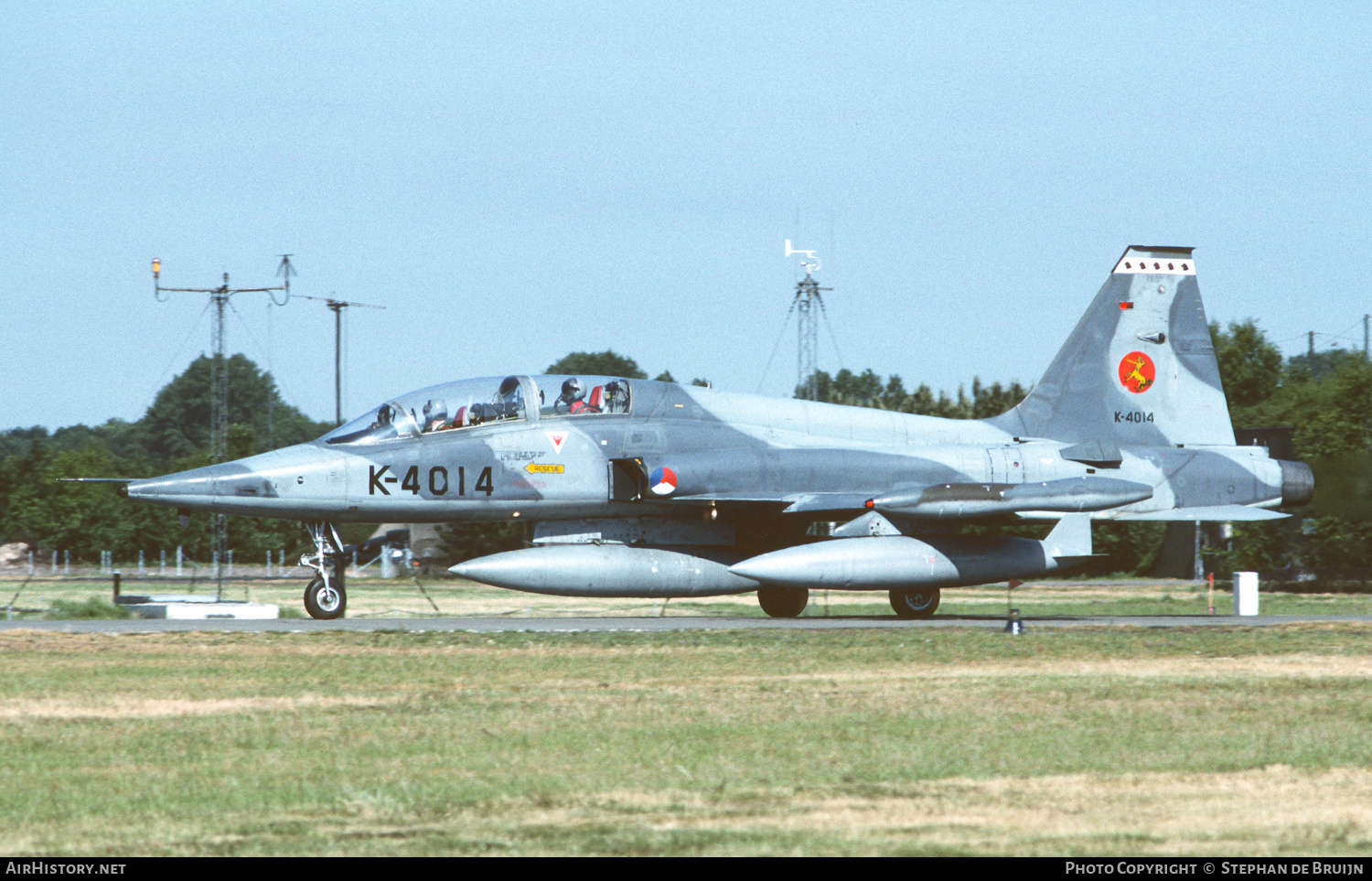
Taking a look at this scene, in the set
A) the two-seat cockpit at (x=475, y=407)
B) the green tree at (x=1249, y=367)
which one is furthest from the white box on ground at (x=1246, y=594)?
the green tree at (x=1249, y=367)

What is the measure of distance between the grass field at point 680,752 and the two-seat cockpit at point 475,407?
16.4 ft

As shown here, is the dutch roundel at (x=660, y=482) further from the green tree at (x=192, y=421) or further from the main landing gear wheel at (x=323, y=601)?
the green tree at (x=192, y=421)

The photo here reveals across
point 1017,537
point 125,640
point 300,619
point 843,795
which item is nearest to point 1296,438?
point 1017,537

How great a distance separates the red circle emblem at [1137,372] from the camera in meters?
23.3

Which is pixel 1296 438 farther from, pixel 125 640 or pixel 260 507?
pixel 125 640

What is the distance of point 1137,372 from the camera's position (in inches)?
920

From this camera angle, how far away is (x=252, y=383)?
120438 mm

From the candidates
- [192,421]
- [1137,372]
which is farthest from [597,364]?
[1137,372]

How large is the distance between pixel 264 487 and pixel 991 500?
10059 mm

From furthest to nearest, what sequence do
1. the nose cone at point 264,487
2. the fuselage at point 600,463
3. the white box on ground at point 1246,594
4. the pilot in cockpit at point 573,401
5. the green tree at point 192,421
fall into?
the green tree at point 192,421 < the white box on ground at point 1246,594 < the pilot in cockpit at point 573,401 < the fuselage at point 600,463 < the nose cone at point 264,487

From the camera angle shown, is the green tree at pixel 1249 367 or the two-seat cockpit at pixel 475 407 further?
the green tree at pixel 1249 367

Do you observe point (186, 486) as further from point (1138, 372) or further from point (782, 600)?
point (1138, 372)

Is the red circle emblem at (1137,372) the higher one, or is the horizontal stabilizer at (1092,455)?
the red circle emblem at (1137,372)
